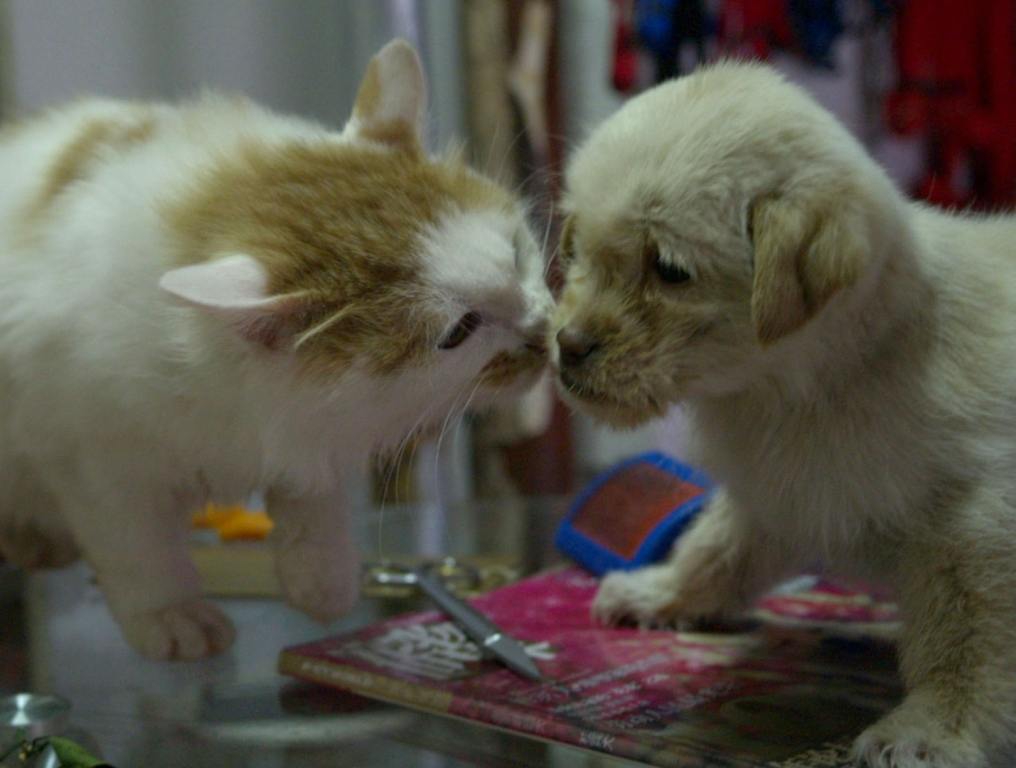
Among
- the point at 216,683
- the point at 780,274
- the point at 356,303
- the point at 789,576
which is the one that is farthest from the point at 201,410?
the point at 789,576

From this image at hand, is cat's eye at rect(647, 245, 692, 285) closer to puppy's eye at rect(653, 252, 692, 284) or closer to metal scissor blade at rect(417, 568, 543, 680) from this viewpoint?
puppy's eye at rect(653, 252, 692, 284)

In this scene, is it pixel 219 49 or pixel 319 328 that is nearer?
pixel 319 328

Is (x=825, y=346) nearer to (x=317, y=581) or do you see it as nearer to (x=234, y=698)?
(x=317, y=581)

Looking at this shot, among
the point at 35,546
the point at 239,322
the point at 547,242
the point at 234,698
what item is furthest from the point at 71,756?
the point at 547,242

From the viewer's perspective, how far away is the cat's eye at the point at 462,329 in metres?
1.10

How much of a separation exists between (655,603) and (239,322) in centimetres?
57

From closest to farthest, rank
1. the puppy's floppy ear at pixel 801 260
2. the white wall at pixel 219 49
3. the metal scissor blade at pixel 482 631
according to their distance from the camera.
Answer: the puppy's floppy ear at pixel 801 260 → the metal scissor blade at pixel 482 631 → the white wall at pixel 219 49

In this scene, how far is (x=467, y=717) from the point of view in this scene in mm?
1066

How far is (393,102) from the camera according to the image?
4.02 ft

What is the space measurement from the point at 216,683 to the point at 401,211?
53 centimetres

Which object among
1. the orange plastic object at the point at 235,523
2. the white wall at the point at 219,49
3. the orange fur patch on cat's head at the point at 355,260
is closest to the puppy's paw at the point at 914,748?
the orange fur patch on cat's head at the point at 355,260

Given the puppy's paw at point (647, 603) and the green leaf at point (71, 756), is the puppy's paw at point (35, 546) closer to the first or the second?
the green leaf at point (71, 756)

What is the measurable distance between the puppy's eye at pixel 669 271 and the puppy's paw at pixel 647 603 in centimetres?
45

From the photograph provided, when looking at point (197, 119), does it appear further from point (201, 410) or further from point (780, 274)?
point (780, 274)
